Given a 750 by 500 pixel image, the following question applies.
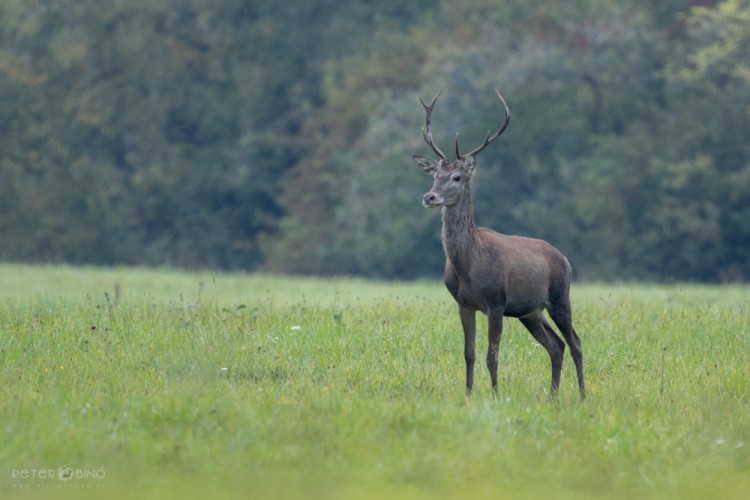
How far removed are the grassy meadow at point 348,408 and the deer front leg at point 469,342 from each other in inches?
4.9

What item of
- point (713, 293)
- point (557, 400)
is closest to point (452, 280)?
point (557, 400)

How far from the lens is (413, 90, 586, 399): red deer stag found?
33.3 feet

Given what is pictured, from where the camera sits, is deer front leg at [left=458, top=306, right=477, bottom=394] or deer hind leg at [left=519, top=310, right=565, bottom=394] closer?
deer front leg at [left=458, top=306, right=477, bottom=394]

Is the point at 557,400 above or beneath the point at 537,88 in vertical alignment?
beneath

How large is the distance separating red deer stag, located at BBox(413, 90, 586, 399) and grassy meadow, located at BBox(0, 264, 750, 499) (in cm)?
35

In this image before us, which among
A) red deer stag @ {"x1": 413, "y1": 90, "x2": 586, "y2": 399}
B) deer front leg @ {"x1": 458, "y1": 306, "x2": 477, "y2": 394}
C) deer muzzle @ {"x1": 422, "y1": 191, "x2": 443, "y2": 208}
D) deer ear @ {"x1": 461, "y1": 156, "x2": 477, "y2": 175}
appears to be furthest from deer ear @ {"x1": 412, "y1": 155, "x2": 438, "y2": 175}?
deer front leg @ {"x1": 458, "y1": 306, "x2": 477, "y2": 394}

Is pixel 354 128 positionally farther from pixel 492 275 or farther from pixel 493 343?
pixel 493 343

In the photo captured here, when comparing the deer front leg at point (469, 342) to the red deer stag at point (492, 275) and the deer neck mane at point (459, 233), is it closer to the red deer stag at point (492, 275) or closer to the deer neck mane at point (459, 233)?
the red deer stag at point (492, 275)

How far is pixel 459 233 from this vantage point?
10.3 meters

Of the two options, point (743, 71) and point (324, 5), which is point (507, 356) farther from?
point (324, 5)

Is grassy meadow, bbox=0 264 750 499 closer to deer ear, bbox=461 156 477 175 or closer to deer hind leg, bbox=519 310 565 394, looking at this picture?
deer hind leg, bbox=519 310 565 394

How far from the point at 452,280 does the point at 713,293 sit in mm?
10286

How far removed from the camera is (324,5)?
1791 inches

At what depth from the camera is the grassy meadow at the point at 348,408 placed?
7.38m
